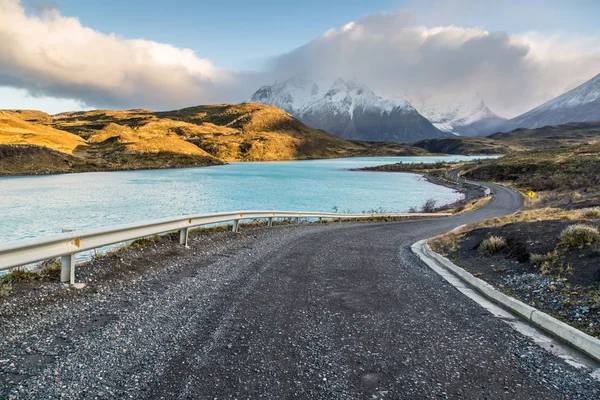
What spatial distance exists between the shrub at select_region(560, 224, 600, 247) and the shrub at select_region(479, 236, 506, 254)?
1640mm

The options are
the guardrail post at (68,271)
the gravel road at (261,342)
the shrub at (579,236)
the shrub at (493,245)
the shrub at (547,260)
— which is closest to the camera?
the gravel road at (261,342)

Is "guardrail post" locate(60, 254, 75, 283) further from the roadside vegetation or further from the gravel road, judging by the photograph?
the roadside vegetation

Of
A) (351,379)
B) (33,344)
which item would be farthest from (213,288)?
(351,379)

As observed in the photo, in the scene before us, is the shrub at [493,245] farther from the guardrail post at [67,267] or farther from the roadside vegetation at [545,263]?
the guardrail post at [67,267]

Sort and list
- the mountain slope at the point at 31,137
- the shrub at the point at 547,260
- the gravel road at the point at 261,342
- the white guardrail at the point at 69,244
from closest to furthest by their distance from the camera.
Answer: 1. the gravel road at the point at 261,342
2. the white guardrail at the point at 69,244
3. the shrub at the point at 547,260
4. the mountain slope at the point at 31,137

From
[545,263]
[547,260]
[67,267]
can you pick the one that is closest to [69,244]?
[67,267]

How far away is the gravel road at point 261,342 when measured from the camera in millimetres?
3477

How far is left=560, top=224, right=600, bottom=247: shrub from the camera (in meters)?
7.79

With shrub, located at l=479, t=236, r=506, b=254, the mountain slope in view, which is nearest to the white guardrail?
shrub, located at l=479, t=236, r=506, b=254

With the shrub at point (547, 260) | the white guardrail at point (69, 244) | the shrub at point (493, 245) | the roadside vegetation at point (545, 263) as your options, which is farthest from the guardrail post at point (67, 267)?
the shrub at point (493, 245)

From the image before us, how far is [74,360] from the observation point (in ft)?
12.6

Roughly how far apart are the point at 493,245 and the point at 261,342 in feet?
25.9

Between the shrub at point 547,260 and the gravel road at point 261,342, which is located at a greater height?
the shrub at point 547,260

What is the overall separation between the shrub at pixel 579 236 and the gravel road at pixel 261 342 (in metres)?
3.15
